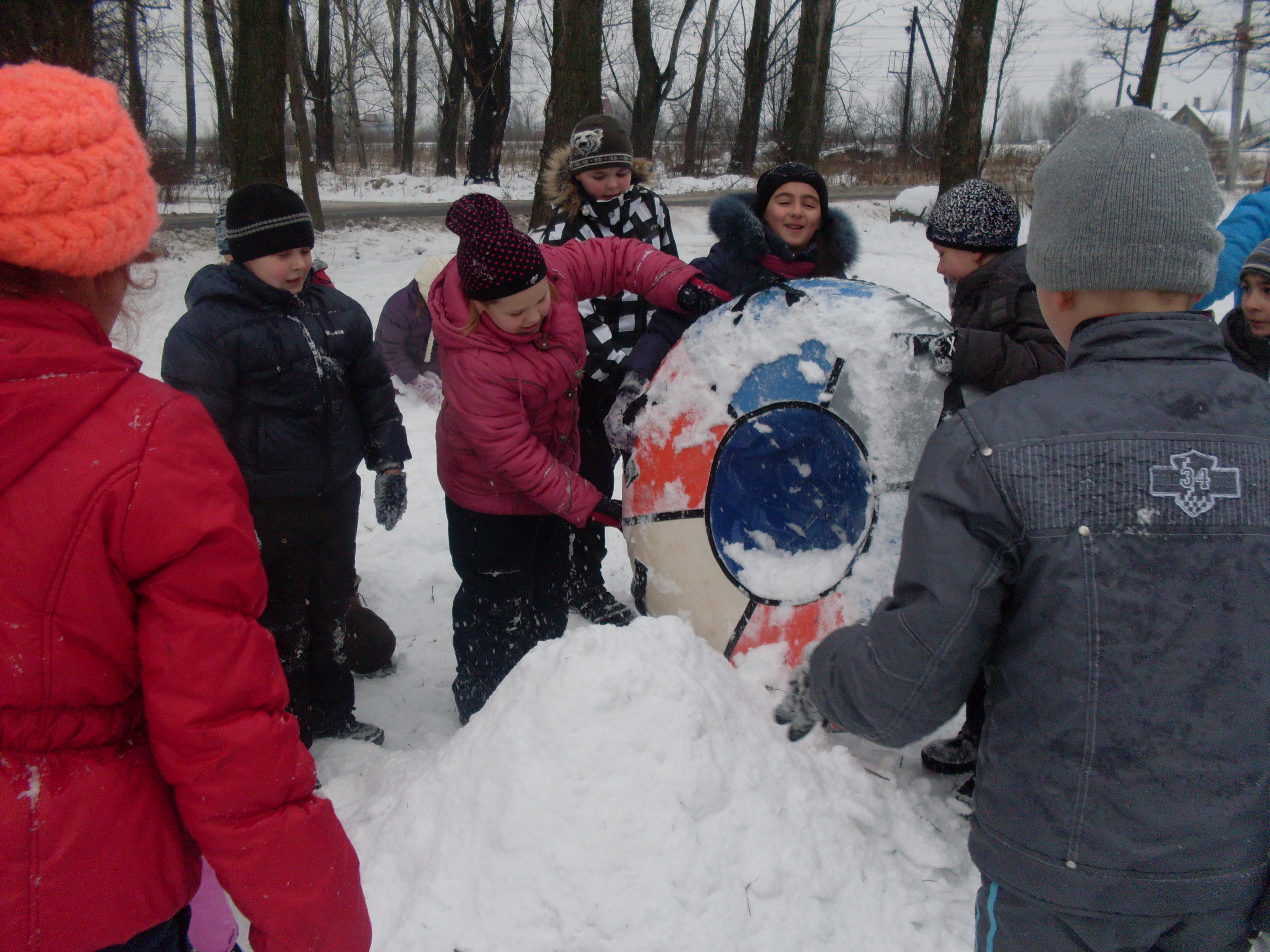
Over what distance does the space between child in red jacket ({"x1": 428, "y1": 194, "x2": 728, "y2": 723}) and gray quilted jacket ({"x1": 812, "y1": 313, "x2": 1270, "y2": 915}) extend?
1.54 m

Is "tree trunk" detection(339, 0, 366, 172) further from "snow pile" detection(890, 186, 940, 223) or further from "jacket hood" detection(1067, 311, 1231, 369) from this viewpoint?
"jacket hood" detection(1067, 311, 1231, 369)

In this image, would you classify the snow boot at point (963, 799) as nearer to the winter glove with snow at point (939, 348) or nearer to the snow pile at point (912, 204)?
the winter glove with snow at point (939, 348)

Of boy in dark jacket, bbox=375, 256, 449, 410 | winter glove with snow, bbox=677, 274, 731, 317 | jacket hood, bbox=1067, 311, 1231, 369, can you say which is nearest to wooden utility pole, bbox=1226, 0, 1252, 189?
boy in dark jacket, bbox=375, 256, 449, 410

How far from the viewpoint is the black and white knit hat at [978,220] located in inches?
109

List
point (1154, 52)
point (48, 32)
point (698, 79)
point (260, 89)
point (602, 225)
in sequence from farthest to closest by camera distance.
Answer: point (698, 79) → point (1154, 52) → point (260, 89) → point (48, 32) → point (602, 225)

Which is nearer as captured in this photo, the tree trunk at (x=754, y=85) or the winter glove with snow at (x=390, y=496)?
the winter glove with snow at (x=390, y=496)

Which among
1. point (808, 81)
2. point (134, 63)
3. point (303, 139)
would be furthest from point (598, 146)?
point (134, 63)

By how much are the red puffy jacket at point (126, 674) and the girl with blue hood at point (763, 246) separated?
6.13 feet

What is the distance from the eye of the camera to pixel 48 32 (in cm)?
739

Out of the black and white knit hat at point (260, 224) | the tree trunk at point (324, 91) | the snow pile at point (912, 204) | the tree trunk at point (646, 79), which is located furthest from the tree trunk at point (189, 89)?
the black and white knit hat at point (260, 224)

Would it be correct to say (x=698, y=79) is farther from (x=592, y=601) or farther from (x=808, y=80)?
(x=592, y=601)

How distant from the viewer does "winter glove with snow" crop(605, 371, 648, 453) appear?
2.81 metres

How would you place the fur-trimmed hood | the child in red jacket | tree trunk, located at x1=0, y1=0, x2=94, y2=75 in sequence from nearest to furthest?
the child in red jacket < the fur-trimmed hood < tree trunk, located at x1=0, y1=0, x2=94, y2=75

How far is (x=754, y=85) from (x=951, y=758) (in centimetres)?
1957
